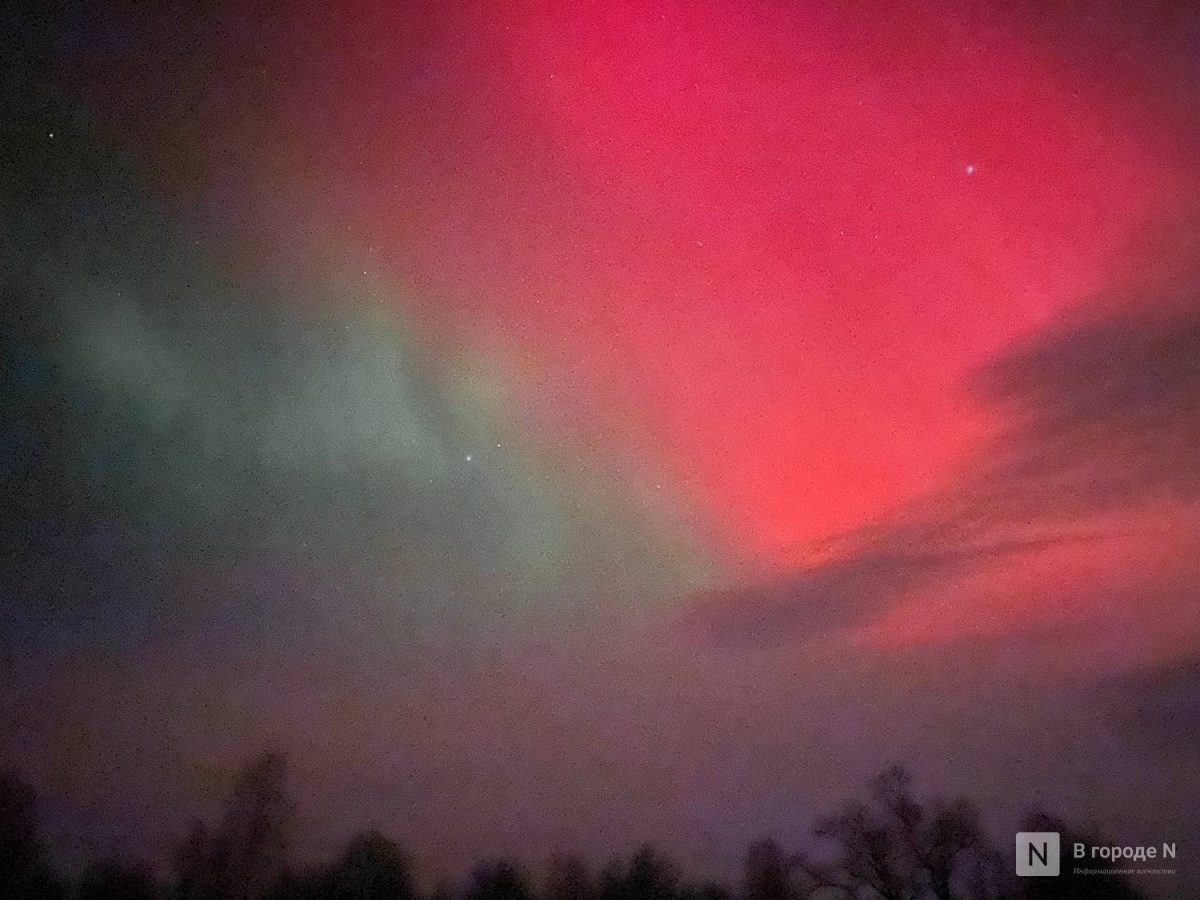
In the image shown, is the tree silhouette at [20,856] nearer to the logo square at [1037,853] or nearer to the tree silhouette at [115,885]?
the tree silhouette at [115,885]

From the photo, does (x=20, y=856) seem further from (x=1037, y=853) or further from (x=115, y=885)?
(x=1037, y=853)

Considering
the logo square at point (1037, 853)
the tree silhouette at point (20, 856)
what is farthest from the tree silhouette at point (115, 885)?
the logo square at point (1037, 853)

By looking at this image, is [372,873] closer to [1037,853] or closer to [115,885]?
[115,885]

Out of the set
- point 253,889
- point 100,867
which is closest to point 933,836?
point 253,889

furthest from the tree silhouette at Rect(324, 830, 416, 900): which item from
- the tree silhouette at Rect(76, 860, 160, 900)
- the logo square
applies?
the logo square

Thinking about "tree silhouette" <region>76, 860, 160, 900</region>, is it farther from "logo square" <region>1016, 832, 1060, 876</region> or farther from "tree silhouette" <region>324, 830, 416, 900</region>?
"logo square" <region>1016, 832, 1060, 876</region>

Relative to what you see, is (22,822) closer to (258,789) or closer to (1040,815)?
(258,789)

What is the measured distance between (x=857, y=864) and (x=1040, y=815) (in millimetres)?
9905

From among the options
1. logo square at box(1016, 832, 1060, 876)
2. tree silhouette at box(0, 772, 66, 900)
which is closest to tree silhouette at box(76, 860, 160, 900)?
tree silhouette at box(0, 772, 66, 900)

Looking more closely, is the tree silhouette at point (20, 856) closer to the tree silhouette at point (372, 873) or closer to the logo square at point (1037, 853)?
the tree silhouette at point (372, 873)

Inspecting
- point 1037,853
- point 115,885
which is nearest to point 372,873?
point 115,885

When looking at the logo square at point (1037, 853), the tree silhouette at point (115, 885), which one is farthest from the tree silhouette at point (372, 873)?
the logo square at point (1037, 853)

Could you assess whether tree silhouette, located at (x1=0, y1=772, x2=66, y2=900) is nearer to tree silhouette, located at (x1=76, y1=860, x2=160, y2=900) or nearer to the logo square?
tree silhouette, located at (x1=76, y1=860, x2=160, y2=900)

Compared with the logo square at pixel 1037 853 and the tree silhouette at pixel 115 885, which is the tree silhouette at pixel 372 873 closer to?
the tree silhouette at pixel 115 885
